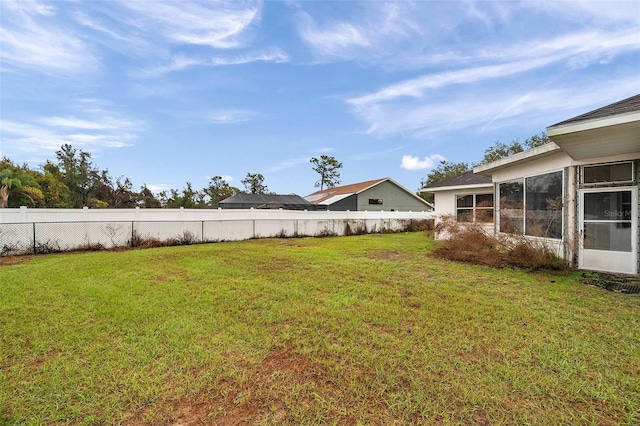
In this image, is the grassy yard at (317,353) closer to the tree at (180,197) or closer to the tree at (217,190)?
the tree at (180,197)

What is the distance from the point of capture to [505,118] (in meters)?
14.3

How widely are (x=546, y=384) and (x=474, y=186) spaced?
10586mm

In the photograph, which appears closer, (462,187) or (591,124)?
(591,124)

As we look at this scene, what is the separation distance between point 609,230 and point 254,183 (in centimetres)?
4281

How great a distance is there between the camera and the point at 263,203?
89.2 feet

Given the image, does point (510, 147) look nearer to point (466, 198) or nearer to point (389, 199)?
point (389, 199)

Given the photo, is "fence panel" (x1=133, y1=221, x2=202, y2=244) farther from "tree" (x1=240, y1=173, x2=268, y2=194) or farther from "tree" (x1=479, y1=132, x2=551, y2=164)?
"tree" (x1=240, y1=173, x2=268, y2=194)

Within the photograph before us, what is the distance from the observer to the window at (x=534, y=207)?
7273 millimetres

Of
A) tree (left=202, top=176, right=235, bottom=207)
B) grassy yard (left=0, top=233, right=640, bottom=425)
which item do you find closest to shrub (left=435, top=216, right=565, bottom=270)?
grassy yard (left=0, top=233, right=640, bottom=425)

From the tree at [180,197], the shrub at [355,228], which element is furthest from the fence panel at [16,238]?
the tree at [180,197]

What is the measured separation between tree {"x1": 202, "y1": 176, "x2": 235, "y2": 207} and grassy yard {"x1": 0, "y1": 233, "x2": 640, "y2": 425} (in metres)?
36.5

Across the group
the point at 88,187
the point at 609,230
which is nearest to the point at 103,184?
the point at 88,187

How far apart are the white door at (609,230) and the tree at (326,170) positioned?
3860 cm

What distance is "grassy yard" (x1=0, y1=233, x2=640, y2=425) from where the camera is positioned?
2.08m
